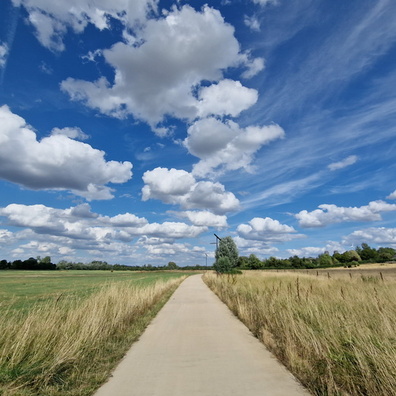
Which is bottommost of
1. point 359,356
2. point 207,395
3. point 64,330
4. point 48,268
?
point 207,395

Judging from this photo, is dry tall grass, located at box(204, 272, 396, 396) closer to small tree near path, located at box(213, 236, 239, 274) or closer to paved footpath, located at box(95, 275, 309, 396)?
paved footpath, located at box(95, 275, 309, 396)

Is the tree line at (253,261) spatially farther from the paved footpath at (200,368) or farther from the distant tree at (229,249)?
the paved footpath at (200,368)

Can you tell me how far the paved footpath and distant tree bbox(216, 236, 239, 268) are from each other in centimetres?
7310

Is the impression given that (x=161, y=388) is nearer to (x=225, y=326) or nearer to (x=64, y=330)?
(x=64, y=330)

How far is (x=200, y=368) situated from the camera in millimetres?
5766

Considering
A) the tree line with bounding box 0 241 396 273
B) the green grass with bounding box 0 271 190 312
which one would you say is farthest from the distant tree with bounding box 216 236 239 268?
the green grass with bounding box 0 271 190 312

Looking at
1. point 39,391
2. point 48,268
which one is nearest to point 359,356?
point 39,391

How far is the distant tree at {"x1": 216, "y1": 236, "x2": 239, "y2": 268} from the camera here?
3238 inches

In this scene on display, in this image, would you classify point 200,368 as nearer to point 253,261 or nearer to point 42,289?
point 42,289

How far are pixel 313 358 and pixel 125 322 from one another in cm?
629

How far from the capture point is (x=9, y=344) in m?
5.75

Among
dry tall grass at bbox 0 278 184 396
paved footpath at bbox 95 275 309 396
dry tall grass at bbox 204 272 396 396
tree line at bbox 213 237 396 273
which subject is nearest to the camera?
dry tall grass at bbox 204 272 396 396

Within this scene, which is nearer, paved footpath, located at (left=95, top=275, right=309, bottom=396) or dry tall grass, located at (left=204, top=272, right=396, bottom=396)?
dry tall grass, located at (left=204, top=272, right=396, bottom=396)

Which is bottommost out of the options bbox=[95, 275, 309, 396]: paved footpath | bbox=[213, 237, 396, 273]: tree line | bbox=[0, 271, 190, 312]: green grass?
bbox=[95, 275, 309, 396]: paved footpath
